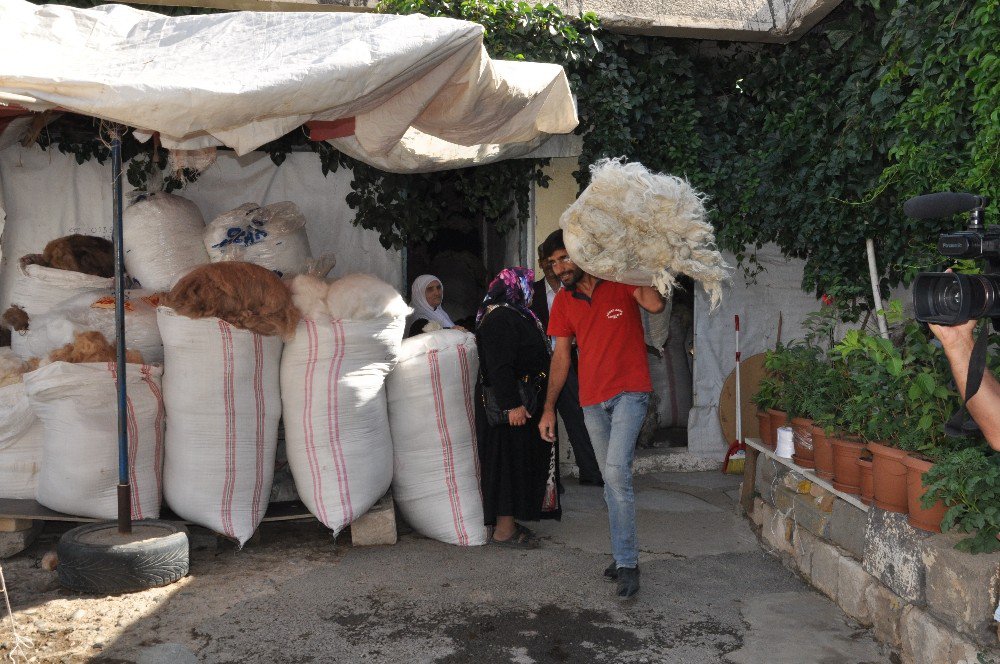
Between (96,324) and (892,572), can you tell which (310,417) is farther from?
(892,572)

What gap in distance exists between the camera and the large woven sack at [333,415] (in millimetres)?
4465

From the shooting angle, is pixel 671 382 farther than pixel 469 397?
Yes

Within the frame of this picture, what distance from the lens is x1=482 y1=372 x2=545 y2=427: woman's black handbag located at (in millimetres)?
4535

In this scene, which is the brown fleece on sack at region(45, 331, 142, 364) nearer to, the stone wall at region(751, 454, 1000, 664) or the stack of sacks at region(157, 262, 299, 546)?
the stack of sacks at region(157, 262, 299, 546)

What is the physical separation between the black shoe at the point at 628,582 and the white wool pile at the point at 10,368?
10.6 feet

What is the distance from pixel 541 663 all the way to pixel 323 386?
185cm

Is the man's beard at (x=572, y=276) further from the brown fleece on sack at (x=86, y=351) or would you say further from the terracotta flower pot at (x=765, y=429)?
the brown fleece on sack at (x=86, y=351)

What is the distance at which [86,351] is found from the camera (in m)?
4.33

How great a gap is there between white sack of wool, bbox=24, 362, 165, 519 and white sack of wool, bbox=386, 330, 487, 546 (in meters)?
1.26

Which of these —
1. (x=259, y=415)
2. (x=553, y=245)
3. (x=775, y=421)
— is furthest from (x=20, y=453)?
(x=775, y=421)

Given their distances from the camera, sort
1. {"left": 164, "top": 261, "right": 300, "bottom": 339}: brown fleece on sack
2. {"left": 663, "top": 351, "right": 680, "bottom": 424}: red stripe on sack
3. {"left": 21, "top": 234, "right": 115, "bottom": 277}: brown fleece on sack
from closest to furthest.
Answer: {"left": 164, "top": 261, "right": 300, "bottom": 339}: brown fleece on sack < {"left": 21, "top": 234, "right": 115, "bottom": 277}: brown fleece on sack < {"left": 663, "top": 351, "right": 680, "bottom": 424}: red stripe on sack

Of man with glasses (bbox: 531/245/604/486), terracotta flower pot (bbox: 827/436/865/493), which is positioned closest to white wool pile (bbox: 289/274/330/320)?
man with glasses (bbox: 531/245/604/486)

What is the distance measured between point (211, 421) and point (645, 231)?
90.6 inches

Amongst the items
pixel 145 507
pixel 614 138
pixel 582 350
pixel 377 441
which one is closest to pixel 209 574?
pixel 145 507
